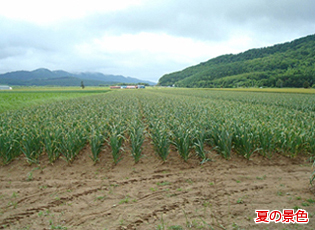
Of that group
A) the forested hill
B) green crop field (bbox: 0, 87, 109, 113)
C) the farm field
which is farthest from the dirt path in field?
the forested hill

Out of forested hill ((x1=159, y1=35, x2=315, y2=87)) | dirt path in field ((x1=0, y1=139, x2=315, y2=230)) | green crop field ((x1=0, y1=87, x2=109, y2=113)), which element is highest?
forested hill ((x1=159, y1=35, x2=315, y2=87))

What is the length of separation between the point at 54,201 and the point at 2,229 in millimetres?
911

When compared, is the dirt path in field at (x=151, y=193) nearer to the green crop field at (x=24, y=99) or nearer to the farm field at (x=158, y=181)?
the farm field at (x=158, y=181)

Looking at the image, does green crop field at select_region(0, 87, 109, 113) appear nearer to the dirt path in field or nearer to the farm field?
the farm field

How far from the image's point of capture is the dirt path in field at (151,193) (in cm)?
345

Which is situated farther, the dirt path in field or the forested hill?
the forested hill

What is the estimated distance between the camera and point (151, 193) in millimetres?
4375

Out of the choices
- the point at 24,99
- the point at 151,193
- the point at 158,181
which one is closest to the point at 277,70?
the point at 24,99

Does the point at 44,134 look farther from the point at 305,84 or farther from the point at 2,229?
the point at 305,84

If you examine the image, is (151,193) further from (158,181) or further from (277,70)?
(277,70)

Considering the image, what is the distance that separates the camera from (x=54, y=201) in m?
4.11

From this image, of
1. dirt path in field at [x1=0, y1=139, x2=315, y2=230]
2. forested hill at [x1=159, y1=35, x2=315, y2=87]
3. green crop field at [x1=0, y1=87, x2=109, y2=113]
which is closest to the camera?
dirt path in field at [x1=0, y1=139, x2=315, y2=230]

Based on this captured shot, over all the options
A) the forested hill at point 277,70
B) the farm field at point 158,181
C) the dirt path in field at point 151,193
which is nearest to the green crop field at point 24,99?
the farm field at point 158,181

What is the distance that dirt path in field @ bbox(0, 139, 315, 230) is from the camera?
3.45m
